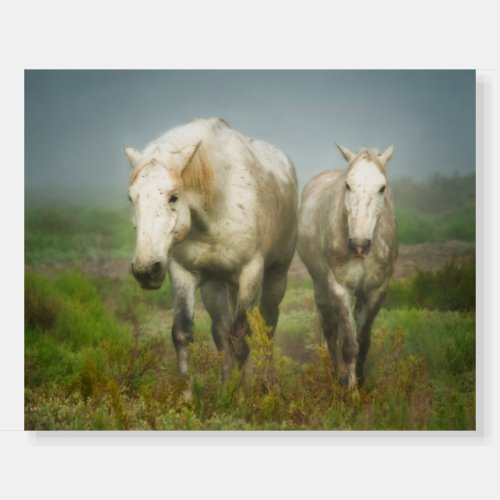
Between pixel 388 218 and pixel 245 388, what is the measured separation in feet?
4.53

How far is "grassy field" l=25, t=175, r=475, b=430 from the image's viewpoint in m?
5.77

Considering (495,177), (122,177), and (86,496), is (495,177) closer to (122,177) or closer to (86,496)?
(122,177)

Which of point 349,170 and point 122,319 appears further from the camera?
point 122,319

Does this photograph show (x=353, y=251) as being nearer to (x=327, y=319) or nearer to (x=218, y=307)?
(x=327, y=319)

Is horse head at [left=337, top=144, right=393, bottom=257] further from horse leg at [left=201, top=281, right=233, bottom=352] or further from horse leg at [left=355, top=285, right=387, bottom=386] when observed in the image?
horse leg at [left=201, top=281, right=233, bottom=352]

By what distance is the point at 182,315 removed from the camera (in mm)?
5859

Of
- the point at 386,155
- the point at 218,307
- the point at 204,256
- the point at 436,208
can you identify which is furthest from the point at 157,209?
the point at 436,208

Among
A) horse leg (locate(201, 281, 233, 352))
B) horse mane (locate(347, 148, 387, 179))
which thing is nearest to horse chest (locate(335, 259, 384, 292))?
horse mane (locate(347, 148, 387, 179))

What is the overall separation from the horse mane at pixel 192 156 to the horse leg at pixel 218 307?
0.69 meters

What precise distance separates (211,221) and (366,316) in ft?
3.84

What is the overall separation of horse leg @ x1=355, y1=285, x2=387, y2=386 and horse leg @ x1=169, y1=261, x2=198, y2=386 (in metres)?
1.08
